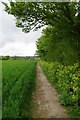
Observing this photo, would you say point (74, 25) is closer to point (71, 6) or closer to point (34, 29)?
point (71, 6)

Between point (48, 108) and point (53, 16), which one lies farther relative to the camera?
point (53, 16)

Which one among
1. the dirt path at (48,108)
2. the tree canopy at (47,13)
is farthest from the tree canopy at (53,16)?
the dirt path at (48,108)

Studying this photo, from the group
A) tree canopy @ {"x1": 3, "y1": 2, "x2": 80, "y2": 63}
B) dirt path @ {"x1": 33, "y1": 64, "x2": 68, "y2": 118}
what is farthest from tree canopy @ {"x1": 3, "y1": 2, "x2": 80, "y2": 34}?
dirt path @ {"x1": 33, "y1": 64, "x2": 68, "y2": 118}

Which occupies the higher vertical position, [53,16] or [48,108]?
[53,16]

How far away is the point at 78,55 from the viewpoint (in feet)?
42.0

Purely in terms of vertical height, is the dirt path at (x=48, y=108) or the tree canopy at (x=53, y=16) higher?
the tree canopy at (x=53, y=16)

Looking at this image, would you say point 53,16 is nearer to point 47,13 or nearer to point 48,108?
point 47,13

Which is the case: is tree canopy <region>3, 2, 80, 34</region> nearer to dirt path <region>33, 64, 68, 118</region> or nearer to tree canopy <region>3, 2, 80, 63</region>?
tree canopy <region>3, 2, 80, 63</region>

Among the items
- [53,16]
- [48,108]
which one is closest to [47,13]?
[53,16]

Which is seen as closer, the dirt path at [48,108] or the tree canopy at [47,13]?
the dirt path at [48,108]

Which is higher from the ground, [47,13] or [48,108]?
[47,13]

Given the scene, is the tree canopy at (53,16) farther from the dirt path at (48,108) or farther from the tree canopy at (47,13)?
the dirt path at (48,108)

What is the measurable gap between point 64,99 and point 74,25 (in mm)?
3280

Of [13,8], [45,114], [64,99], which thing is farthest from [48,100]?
[13,8]
